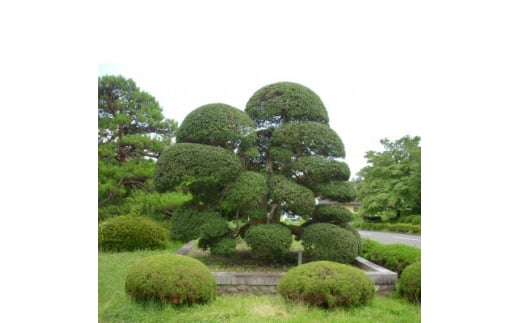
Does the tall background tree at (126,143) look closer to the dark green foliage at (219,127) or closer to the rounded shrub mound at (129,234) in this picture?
the rounded shrub mound at (129,234)

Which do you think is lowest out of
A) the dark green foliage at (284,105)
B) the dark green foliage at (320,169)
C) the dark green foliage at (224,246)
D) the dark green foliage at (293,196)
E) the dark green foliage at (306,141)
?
the dark green foliage at (224,246)

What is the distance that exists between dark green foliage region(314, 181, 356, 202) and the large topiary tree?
0.02 meters

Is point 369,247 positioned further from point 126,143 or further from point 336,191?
point 126,143

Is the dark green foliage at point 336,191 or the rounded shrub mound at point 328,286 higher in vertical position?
the dark green foliage at point 336,191

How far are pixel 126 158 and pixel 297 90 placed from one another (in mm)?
3963

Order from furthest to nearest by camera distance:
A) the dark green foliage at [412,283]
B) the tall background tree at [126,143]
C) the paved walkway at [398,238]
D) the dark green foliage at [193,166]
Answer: the paved walkway at [398,238]
the tall background tree at [126,143]
the dark green foliage at [193,166]
the dark green foliage at [412,283]

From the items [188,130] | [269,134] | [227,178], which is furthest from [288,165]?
[188,130]

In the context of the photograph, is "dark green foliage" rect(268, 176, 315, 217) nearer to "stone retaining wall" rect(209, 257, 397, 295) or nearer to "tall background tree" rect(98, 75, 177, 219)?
"stone retaining wall" rect(209, 257, 397, 295)

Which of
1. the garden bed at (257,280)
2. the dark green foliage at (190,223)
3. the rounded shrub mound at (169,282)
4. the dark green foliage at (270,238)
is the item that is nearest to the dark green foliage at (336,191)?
the dark green foliage at (270,238)

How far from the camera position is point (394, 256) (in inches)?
204

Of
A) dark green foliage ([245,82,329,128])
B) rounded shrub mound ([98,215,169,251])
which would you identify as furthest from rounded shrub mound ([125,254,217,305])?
rounded shrub mound ([98,215,169,251])

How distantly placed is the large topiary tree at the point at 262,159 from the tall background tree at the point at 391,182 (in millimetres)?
5256

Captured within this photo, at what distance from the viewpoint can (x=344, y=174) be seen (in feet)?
16.8

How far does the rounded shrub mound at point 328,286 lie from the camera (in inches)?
136
